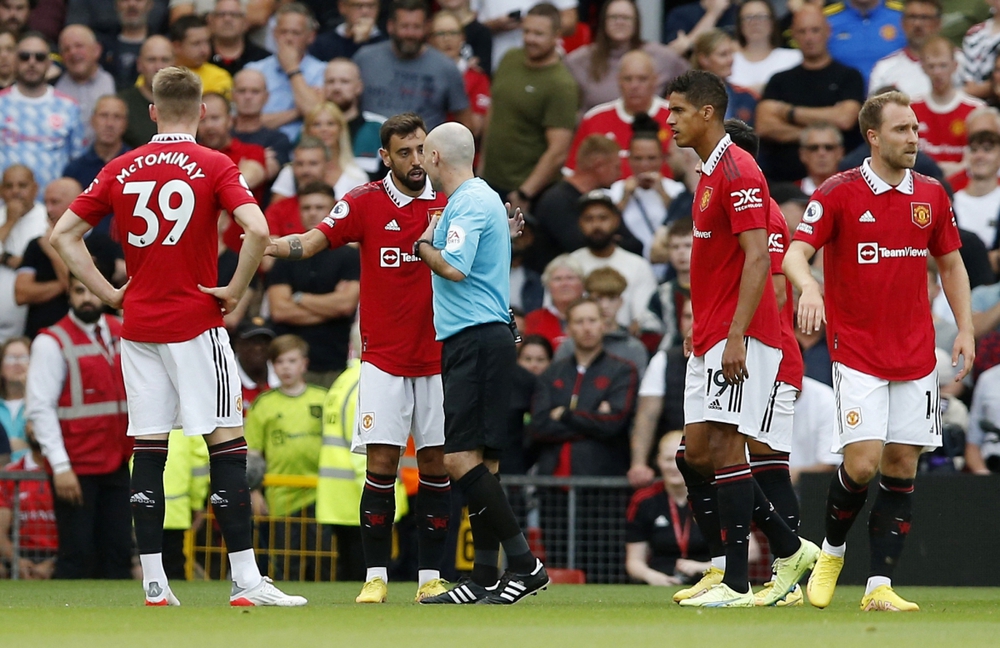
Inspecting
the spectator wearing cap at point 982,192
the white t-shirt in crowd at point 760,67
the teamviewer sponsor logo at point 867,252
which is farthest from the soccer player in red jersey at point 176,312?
the white t-shirt in crowd at point 760,67

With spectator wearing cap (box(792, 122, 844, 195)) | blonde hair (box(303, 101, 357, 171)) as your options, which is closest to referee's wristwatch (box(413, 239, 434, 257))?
spectator wearing cap (box(792, 122, 844, 195))

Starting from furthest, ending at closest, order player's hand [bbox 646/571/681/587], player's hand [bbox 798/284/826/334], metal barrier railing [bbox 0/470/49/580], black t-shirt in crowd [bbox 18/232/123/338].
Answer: black t-shirt in crowd [bbox 18/232/123/338] < metal barrier railing [bbox 0/470/49/580] < player's hand [bbox 646/571/681/587] < player's hand [bbox 798/284/826/334]

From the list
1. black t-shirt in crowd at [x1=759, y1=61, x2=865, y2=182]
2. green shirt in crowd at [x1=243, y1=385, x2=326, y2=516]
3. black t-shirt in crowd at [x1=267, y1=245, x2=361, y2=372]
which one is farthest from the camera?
black t-shirt in crowd at [x1=759, y1=61, x2=865, y2=182]

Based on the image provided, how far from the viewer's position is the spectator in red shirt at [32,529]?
41.9 feet

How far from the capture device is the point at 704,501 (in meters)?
8.89

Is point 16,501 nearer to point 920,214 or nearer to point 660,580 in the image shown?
point 660,580

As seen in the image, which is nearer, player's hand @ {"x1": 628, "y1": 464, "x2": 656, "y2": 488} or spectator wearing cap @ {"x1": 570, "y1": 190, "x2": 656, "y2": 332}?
player's hand @ {"x1": 628, "y1": 464, "x2": 656, "y2": 488}

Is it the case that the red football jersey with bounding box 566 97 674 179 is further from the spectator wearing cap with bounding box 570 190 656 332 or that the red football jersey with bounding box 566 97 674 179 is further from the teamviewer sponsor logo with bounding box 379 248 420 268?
the teamviewer sponsor logo with bounding box 379 248 420 268

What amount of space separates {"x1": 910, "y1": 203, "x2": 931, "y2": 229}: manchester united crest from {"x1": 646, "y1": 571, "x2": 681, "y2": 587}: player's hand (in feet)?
13.8

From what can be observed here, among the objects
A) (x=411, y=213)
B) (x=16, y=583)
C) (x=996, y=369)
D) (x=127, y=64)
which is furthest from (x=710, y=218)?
(x=127, y=64)

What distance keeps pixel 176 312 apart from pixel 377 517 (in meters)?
1.64

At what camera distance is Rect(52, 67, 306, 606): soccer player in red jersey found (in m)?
8.23

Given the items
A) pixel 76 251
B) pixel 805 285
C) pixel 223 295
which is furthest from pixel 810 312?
pixel 76 251

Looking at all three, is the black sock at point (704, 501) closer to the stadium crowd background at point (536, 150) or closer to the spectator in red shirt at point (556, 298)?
the stadium crowd background at point (536, 150)
